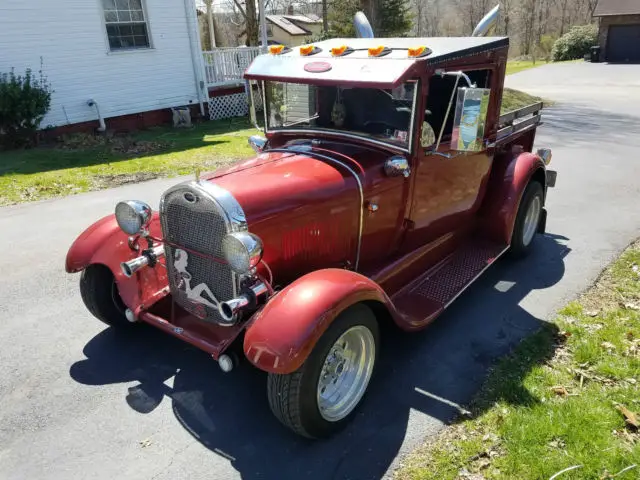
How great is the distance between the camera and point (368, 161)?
150 inches

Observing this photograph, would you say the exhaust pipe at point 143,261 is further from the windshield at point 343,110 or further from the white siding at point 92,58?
the white siding at point 92,58

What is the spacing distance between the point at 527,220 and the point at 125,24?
37.0 ft

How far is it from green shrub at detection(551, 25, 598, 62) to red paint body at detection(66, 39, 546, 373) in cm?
3707

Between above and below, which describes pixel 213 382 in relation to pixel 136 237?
below

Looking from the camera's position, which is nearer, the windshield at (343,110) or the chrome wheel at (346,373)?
the chrome wheel at (346,373)

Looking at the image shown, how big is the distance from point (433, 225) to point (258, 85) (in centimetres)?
201

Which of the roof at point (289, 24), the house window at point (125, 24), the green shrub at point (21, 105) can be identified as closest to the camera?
the green shrub at point (21, 105)

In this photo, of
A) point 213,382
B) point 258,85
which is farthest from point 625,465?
point 258,85

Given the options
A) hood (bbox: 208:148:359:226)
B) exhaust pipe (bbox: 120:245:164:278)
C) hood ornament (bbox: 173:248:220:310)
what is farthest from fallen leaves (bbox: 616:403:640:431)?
exhaust pipe (bbox: 120:245:164:278)

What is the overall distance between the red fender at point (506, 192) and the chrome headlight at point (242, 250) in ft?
9.70

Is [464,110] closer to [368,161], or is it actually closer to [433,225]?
[368,161]

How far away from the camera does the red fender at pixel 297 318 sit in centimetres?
270

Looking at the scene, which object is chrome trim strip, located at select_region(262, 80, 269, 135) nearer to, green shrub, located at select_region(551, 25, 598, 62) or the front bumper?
the front bumper

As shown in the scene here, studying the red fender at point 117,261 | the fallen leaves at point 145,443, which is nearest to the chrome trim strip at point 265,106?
the red fender at point 117,261
